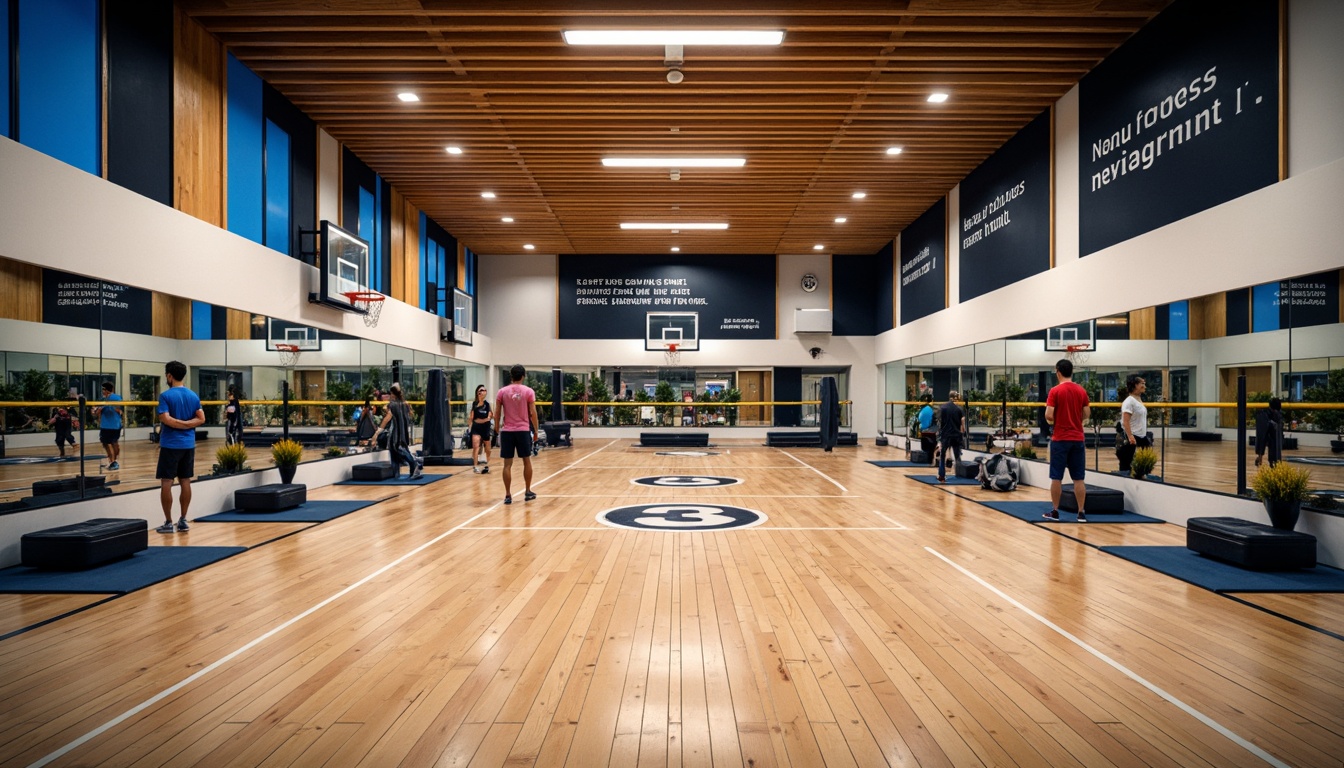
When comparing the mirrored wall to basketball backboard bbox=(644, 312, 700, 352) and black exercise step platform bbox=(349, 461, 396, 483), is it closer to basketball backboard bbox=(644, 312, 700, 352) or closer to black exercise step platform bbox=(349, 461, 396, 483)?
black exercise step platform bbox=(349, 461, 396, 483)

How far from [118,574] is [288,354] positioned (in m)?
5.01

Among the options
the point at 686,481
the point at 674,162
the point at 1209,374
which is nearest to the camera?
the point at 1209,374

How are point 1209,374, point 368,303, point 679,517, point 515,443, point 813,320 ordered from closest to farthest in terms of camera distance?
point 1209,374, point 679,517, point 515,443, point 368,303, point 813,320

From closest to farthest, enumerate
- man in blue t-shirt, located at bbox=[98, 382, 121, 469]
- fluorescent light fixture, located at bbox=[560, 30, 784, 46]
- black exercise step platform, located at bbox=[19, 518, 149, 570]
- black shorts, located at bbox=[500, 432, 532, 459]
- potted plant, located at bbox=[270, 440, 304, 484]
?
black exercise step platform, located at bbox=[19, 518, 149, 570]
man in blue t-shirt, located at bbox=[98, 382, 121, 469]
fluorescent light fixture, located at bbox=[560, 30, 784, 46]
black shorts, located at bbox=[500, 432, 532, 459]
potted plant, located at bbox=[270, 440, 304, 484]

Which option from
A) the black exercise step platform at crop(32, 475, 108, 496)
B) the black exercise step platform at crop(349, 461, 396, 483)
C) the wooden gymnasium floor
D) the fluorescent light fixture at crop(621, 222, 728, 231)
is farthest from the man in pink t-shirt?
the fluorescent light fixture at crop(621, 222, 728, 231)

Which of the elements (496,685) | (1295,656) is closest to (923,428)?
Result: (1295,656)

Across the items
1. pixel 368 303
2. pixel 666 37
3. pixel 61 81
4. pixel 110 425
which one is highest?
pixel 666 37

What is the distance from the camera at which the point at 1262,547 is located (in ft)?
14.7

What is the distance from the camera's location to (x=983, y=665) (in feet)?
9.84

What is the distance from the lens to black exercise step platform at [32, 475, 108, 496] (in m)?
4.97

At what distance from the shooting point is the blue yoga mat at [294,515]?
6500 mm

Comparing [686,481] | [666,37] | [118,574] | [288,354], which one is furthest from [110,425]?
[686,481]

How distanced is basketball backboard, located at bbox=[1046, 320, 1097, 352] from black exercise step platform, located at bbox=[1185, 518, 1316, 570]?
3.70 meters

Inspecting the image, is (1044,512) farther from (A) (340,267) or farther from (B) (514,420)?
(A) (340,267)
